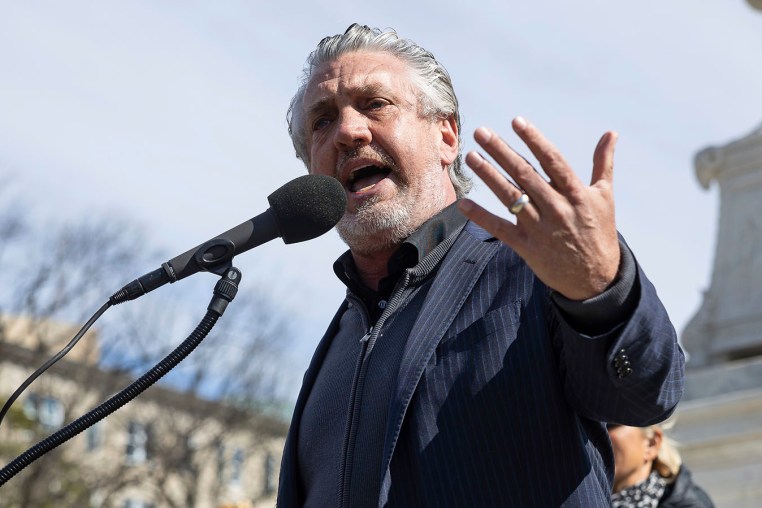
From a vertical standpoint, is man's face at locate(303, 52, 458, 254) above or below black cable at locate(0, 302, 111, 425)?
above

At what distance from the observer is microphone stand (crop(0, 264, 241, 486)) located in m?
2.68

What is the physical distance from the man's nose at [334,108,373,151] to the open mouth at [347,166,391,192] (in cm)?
6

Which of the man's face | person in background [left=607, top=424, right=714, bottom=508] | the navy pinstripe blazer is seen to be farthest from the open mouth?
person in background [left=607, top=424, right=714, bottom=508]

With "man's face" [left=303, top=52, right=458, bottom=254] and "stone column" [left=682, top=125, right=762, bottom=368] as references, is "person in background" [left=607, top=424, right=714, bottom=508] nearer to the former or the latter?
"man's face" [left=303, top=52, right=458, bottom=254]

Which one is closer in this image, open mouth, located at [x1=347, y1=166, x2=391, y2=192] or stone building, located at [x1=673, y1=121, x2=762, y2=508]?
open mouth, located at [x1=347, y1=166, x2=391, y2=192]

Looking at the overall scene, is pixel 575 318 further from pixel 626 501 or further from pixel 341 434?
pixel 626 501

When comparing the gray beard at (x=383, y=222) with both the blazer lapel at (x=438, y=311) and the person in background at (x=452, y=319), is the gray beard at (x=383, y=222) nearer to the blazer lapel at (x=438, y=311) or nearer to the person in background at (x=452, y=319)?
the person in background at (x=452, y=319)

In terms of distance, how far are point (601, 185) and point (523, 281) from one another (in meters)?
0.51

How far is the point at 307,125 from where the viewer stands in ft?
11.9

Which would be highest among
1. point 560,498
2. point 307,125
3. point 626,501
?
point 307,125

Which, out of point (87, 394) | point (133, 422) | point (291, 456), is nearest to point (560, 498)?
point (291, 456)

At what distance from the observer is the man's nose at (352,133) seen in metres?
3.35

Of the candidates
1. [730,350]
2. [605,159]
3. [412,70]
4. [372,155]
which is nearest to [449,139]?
[412,70]

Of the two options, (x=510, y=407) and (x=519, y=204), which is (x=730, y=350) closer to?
(x=510, y=407)
